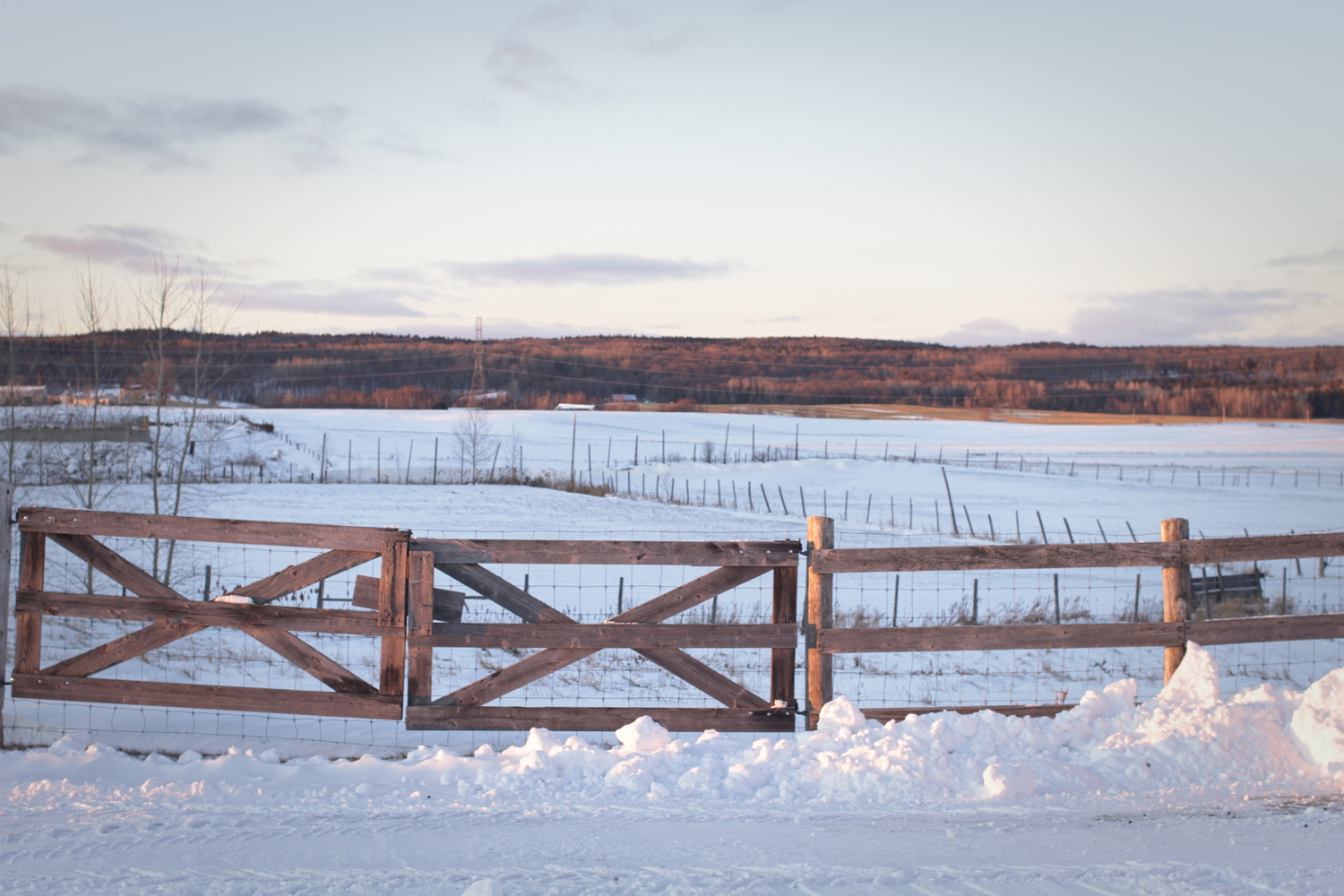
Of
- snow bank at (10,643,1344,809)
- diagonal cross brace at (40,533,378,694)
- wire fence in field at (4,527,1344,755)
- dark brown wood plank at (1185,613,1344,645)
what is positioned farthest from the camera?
wire fence in field at (4,527,1344,755)

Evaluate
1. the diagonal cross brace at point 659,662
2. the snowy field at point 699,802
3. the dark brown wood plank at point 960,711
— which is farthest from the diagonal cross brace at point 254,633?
the dark brown wood plank at point 960,711

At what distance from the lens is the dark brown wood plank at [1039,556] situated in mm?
6246

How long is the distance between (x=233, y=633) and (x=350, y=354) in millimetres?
118313

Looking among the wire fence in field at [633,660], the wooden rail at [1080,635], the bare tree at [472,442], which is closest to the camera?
the wooden rail at [1080,635]

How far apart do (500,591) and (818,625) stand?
233cm

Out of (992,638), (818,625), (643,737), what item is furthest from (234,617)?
(992,638)

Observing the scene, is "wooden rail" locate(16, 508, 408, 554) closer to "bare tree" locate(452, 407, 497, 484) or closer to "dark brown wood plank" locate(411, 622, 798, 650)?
"dark brown wood plank" locate(411, 622, 798, 650)

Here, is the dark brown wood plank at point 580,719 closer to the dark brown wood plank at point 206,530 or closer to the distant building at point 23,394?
the dark brown wood plank at point 206,530

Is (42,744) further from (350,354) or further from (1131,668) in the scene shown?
(350,354)

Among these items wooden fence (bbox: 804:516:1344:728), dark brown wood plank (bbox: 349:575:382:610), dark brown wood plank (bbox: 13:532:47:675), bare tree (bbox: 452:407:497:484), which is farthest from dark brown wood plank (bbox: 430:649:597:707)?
bare tree (bbox: 452:407:497:484)

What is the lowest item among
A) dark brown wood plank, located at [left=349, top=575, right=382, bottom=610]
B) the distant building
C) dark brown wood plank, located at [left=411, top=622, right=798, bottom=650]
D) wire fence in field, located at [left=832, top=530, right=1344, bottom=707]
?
wire fence in field, located at [left=832, top=530, right=1344, bottom=707]

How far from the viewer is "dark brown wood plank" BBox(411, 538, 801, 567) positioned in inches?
236

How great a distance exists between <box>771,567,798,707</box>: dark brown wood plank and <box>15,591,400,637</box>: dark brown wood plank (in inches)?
109

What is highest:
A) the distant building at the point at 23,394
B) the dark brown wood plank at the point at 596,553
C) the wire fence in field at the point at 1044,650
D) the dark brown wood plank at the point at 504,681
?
the distant building at the point at 23,394
